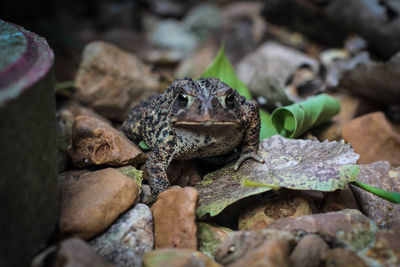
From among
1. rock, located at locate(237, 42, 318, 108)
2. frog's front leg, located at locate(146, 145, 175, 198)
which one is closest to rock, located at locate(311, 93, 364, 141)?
rock, located at locate(237, 42, 318, 108)

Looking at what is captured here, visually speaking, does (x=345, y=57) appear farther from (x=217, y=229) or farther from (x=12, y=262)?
(x=12, y=262)

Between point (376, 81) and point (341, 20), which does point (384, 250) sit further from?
point (341, 20)

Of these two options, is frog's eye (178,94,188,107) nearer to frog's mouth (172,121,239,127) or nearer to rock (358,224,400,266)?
frog's mouth (172,121,239,127)

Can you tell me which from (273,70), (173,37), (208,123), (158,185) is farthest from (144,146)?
(173,37)

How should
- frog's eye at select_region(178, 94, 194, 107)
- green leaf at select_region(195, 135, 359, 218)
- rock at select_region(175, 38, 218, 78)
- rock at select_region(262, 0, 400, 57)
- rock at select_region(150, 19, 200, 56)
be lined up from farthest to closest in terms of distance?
→ rock at select_region(150, 19, 200, 56)
rock at select_region(175, 38, 218, 78)
rock at select_region(262, 0, 400, 57)
frog's eye at select_region(178, 94, 194, 107)
green leaf at select_region(195, 135, 359, 218)

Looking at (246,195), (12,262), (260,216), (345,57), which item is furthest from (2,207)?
(345,57)

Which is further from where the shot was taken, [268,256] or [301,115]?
[301,115]
